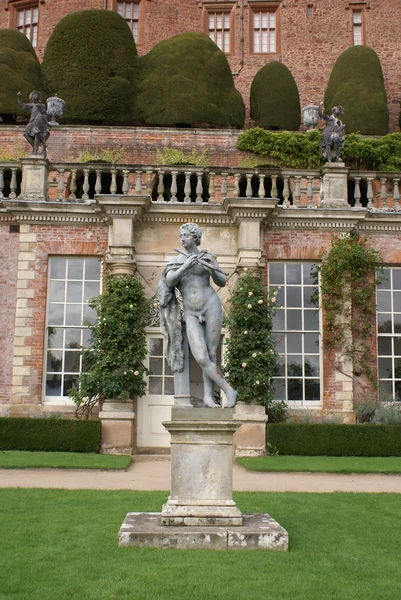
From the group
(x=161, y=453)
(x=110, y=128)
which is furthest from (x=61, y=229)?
(x=110, y=128)

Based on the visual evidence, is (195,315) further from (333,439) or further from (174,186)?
(174,186)

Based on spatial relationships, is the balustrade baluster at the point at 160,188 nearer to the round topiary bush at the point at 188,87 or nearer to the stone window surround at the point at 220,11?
the round topiary bush at the point at 188,87

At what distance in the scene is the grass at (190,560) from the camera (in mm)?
4723

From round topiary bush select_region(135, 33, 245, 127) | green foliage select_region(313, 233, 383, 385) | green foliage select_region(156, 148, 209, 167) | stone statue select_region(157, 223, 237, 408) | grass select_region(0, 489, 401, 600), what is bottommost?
grass select_region(0, 489, 401, 600)

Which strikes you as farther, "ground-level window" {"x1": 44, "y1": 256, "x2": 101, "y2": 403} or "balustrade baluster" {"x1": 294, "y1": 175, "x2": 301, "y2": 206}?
"balustrade baluster" {"x1": 294, "y1": 175, "x2": 301, "y2": 206}

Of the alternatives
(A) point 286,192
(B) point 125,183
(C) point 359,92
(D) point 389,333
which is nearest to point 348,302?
(D) point 389,333

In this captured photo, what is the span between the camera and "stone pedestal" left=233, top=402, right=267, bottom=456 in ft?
42.1

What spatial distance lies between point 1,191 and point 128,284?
3.30 m

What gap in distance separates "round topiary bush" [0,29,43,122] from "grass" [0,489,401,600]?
16.8m

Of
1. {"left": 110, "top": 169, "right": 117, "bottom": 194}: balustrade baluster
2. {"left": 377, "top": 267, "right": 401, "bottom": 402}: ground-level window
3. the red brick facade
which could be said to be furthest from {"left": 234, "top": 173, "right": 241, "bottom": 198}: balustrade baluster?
the red brick facade

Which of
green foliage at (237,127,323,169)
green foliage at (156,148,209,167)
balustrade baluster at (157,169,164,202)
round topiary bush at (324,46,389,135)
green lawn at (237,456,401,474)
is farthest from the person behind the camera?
round topiary bush at (324,46,389,135)

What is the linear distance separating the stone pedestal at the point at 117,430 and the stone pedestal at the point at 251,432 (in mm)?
1837

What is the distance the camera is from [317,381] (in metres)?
14.0

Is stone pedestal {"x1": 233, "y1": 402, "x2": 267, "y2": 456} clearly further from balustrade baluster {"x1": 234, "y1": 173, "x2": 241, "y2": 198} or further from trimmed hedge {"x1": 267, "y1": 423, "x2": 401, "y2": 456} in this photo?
balustrade baluster {"x1": 234, "y1": 173, "x2": 241, "y2": 198}
